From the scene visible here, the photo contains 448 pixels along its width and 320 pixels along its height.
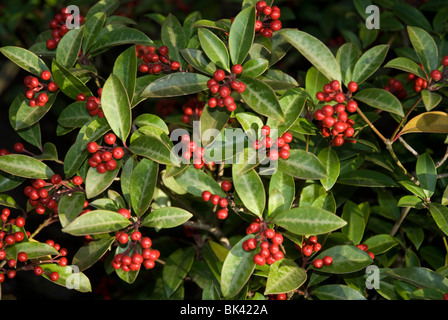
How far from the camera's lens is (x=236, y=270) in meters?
1.50

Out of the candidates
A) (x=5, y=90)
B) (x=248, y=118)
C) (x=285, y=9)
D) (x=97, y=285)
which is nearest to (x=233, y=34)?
(x=248, y=118)

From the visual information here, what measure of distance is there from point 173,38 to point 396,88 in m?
0.93

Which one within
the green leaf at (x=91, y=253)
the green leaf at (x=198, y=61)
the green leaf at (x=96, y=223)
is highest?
the green leaf at (x=198, y=61)

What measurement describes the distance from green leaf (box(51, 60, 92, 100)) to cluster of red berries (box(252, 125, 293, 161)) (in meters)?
0.63

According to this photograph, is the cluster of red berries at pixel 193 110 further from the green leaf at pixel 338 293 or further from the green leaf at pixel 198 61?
the green leaf at pixel 338 293

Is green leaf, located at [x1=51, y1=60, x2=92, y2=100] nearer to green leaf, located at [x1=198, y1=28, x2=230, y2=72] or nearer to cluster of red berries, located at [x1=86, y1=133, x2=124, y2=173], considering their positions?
cluster of red berries, located at [x1=86, y1=133, x2=124, y2=173]

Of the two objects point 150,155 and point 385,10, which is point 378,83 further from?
point 150,155

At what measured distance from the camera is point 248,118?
61.7 inches

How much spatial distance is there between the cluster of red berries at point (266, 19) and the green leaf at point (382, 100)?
371 millimetres

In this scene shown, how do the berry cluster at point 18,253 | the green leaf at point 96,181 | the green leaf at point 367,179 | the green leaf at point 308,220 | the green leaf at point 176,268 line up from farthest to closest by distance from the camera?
1. the green leaf at point 176,268
2. the green leaf at point 367,179
3. the berry cluster at point 18,253
4. the green leaf at point 96,181
5. the green leaf at point 308,220

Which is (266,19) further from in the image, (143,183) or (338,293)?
(338,293)

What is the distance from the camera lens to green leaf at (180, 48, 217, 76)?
63.4 inches

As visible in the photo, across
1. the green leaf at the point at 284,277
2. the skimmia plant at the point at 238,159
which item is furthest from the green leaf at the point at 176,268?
the green leaf at the point at 284,277

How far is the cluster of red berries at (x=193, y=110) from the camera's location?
77.9 inches
